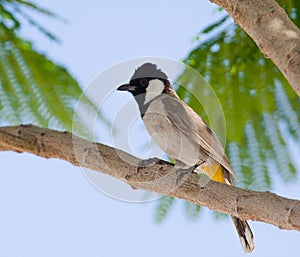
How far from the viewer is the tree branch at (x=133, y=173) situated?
1.33 meters

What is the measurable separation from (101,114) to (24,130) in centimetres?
36

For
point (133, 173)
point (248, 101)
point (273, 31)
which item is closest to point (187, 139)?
point (248, 101)

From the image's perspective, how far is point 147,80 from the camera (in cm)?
200

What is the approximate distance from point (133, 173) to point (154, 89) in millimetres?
611

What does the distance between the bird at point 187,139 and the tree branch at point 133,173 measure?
0.29 meters

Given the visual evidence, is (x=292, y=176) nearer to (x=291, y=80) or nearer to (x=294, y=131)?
(x=294, y=131)

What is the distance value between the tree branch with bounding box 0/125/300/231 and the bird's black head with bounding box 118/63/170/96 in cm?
53

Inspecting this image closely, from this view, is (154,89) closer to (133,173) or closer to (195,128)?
(195,128)

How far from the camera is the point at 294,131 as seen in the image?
178 cm

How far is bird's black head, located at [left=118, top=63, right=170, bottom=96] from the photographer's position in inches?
77.2

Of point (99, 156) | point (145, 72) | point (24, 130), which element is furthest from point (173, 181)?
point (145, 72)

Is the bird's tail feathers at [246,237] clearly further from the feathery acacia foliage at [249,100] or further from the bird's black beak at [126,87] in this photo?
the bird's black beak at [126,87]

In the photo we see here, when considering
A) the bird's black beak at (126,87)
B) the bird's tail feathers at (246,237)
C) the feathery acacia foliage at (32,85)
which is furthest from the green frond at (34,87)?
the bird's tail feathers at (246,237)

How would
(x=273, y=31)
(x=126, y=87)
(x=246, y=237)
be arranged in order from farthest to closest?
1. (x=126, y=87)
2. (x=246, y=237)
3. (x=273, y=31)
